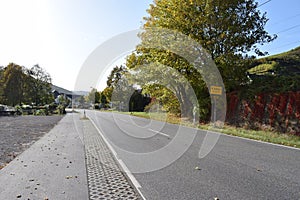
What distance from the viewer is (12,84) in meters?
46.9

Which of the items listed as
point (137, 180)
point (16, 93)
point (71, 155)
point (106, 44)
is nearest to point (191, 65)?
point (106, 44)

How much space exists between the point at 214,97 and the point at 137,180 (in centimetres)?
1534

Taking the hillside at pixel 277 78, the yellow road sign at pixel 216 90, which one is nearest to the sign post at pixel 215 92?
the yellow road sign at pixel 216 90

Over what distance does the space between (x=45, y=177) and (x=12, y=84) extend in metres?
47.7

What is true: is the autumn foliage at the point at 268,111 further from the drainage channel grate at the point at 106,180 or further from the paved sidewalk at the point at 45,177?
the paved sidewalk at the point at 45,177

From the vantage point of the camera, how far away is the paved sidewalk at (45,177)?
4.31 metres

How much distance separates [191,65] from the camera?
1931 cm

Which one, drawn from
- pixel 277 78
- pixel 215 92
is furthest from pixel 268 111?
pixel 215 92

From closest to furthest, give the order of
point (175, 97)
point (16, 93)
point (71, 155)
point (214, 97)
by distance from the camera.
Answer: point (71, 155), point (214, 97), point (175, 97), point (16, 93)

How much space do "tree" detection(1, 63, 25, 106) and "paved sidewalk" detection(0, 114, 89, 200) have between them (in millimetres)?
44473

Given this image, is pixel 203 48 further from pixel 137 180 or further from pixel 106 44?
pixel 137 180

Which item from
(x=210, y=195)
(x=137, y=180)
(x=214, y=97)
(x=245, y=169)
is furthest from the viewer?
(x=214, y=97)

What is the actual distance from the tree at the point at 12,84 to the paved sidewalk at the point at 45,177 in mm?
44473

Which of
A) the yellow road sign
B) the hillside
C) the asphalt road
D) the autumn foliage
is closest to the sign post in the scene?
the yellow road sign
